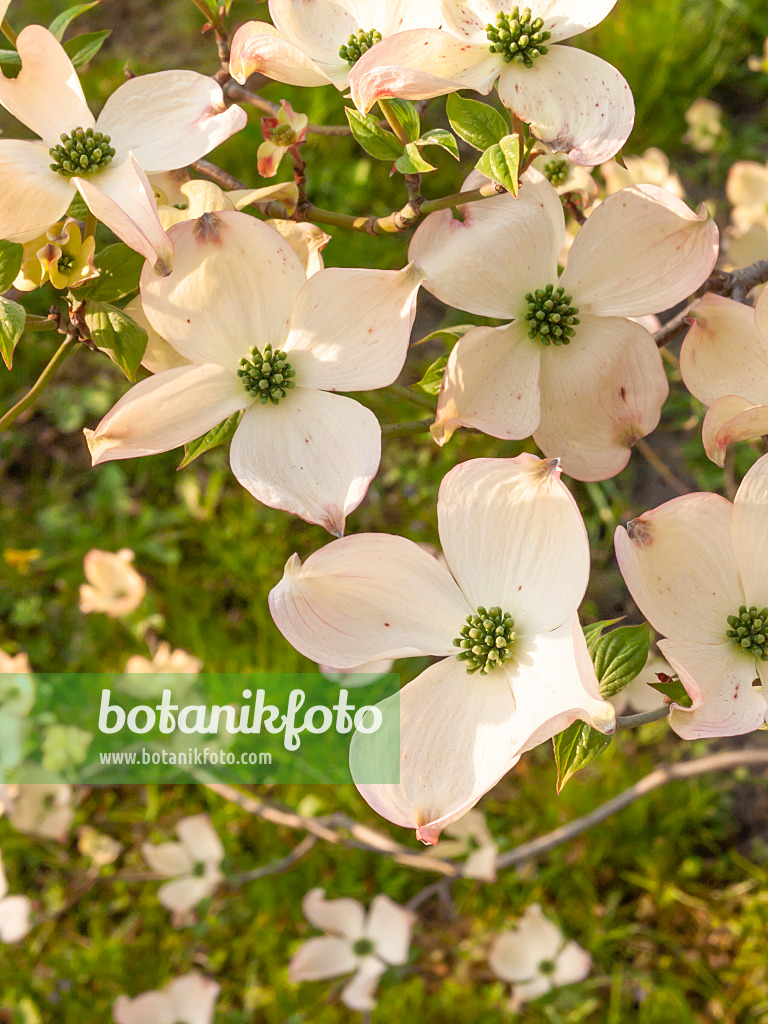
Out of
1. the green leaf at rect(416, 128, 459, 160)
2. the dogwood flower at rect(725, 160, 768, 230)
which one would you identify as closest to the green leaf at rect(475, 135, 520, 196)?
the green leaf at rect(416, 128, 459, 160)

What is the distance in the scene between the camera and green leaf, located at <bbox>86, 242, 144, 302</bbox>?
52 cm

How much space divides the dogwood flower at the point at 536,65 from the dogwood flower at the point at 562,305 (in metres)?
0.06

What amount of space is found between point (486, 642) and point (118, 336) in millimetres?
277

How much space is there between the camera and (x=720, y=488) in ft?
5.52

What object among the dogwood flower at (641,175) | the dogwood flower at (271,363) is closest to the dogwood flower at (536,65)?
the dogwood flower at (271,363)

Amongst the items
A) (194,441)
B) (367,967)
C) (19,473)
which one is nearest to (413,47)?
(194,441)

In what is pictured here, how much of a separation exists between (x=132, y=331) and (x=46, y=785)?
1082 millimetres

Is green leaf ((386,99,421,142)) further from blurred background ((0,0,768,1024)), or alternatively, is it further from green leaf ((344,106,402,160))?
blurred background ((0,0,768,1024))

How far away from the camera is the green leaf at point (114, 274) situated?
0.52 meters

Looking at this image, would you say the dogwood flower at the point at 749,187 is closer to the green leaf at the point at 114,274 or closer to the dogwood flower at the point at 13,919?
the green leaf at the point at 114,274

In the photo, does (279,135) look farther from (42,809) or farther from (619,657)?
(42,809)

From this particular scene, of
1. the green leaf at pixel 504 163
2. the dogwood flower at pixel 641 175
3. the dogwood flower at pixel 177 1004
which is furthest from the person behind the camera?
the dogwood flower at pixel 177 1004

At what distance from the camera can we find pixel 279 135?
1.77ft

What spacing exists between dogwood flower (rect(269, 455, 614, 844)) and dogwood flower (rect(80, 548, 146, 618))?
0.87m
